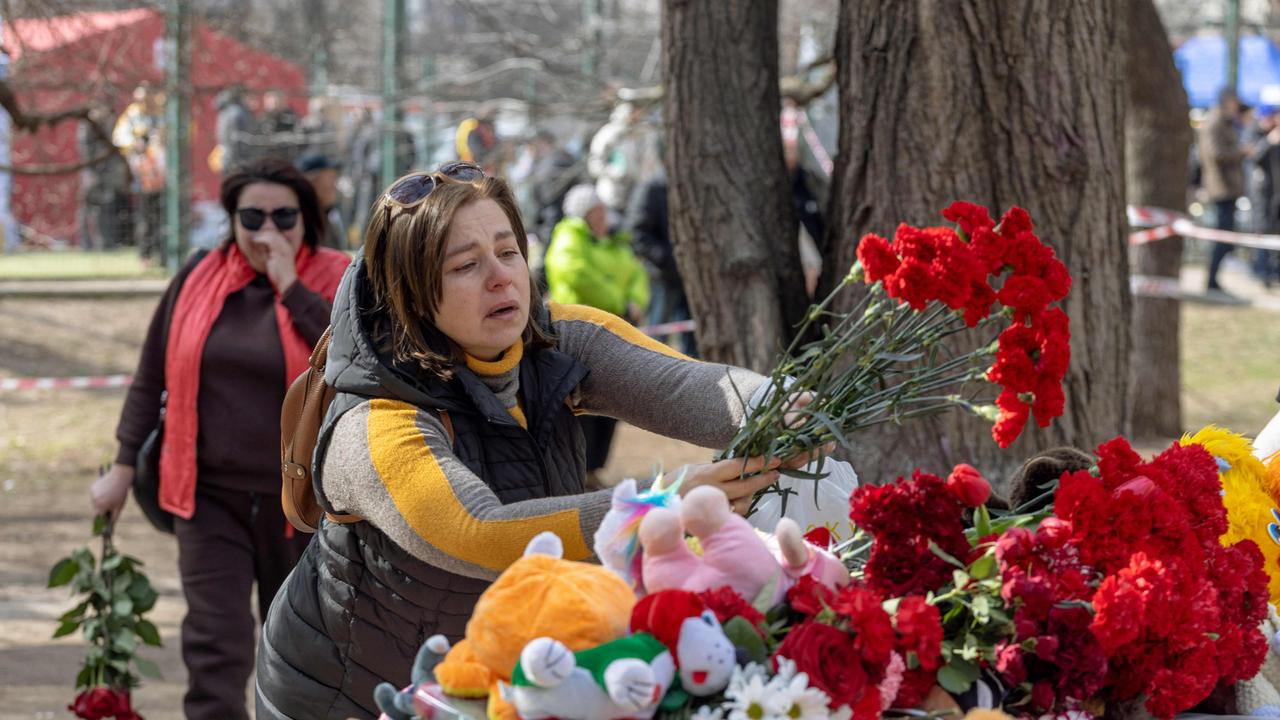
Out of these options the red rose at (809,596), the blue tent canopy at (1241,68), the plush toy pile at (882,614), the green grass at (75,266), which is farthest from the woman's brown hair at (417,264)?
the blue tent canopy at (1241,68)

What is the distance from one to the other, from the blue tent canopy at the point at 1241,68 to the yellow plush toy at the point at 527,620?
1877 centimetres

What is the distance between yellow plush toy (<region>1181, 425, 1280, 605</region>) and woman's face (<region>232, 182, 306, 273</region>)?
2.83m

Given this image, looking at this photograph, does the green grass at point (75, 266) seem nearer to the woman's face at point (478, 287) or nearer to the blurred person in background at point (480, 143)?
the blurred person in background at point (480, 143)

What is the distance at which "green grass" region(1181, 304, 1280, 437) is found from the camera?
37.4 feet

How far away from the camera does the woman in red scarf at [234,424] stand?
4504mm

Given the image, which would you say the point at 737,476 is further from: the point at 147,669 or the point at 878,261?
the point at 147,669

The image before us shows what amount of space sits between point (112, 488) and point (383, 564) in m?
2.34

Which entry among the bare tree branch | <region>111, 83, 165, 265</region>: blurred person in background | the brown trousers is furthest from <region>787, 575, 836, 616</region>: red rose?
<region>111, 83, 165, 265</region>: blurred person in background

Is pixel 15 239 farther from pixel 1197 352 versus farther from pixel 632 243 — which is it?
pixel 1197 352

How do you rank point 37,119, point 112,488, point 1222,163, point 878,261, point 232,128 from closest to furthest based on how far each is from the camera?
point 878,261 < point 112,488 < point 37,119 < point 232,128 < point 1222,163

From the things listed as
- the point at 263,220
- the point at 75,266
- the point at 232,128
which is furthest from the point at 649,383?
the point at 75,266

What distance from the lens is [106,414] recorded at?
11148 millimetres

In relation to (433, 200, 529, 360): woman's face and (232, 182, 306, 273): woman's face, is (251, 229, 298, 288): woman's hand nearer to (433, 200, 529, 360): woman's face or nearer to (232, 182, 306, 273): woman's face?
(232, 182, 306, 273): woman's face

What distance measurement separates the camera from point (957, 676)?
1.96 meters
